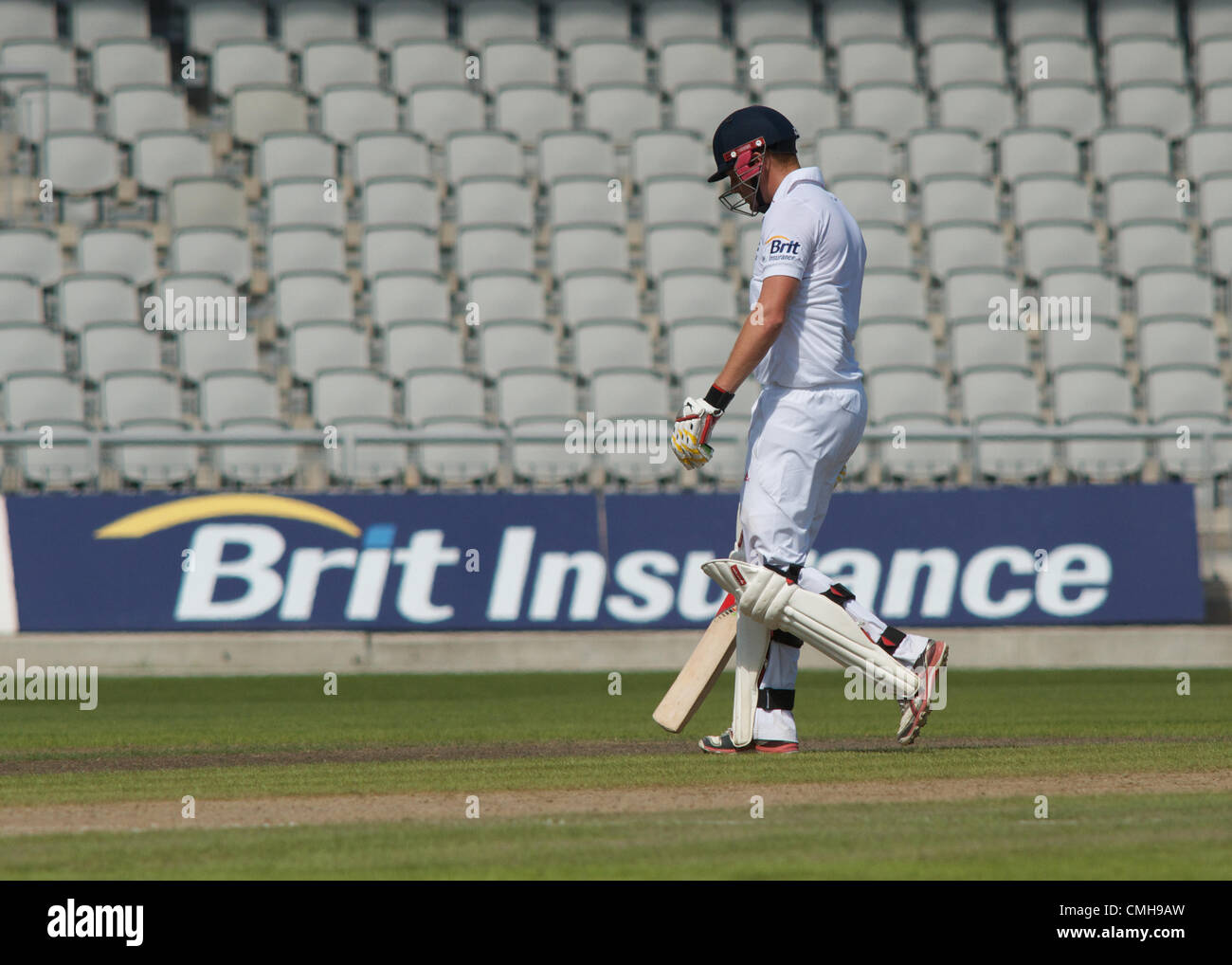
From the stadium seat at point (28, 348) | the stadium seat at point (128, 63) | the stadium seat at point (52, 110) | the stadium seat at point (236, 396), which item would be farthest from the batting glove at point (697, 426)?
the stadium seat at point (128, 63)

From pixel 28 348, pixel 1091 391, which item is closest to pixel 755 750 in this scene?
pixel 1091 391

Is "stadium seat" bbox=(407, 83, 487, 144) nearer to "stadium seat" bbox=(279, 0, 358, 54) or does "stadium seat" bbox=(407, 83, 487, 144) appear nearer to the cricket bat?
"stadium seat" bbox=(279, 0, 358, 54)

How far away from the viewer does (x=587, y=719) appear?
830 centimetres

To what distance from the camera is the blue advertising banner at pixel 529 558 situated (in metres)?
12.8

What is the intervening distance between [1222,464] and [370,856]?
37.3 ft

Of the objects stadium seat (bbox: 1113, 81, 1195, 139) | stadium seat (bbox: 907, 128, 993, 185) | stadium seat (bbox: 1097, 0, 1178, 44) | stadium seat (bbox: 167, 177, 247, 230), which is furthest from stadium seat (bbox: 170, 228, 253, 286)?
stadium seat (bbox: 1097, 0, 1178, 44)

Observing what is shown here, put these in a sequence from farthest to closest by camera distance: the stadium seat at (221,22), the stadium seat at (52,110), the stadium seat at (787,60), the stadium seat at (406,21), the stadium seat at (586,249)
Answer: the stadium seat at (406,21) → the stadium seat at (787,60) → the stadium seat at (221,22) → the stadium seat at (52,110) → the stadium seat at (586,249)

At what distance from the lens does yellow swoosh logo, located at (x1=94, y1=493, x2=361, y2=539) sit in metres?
12.7

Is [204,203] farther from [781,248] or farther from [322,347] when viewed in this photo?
[781,248]

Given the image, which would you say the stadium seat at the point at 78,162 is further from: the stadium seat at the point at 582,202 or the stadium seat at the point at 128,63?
the stadium seat at the point at 582,202

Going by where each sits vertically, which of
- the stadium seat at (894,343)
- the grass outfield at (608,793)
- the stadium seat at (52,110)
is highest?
the stadium seat at (52,110)

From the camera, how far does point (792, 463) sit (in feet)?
19.4

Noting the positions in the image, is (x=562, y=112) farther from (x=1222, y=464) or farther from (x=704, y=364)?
(x=1222, y=464)

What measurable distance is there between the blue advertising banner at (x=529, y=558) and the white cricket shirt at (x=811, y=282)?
21.8ft
